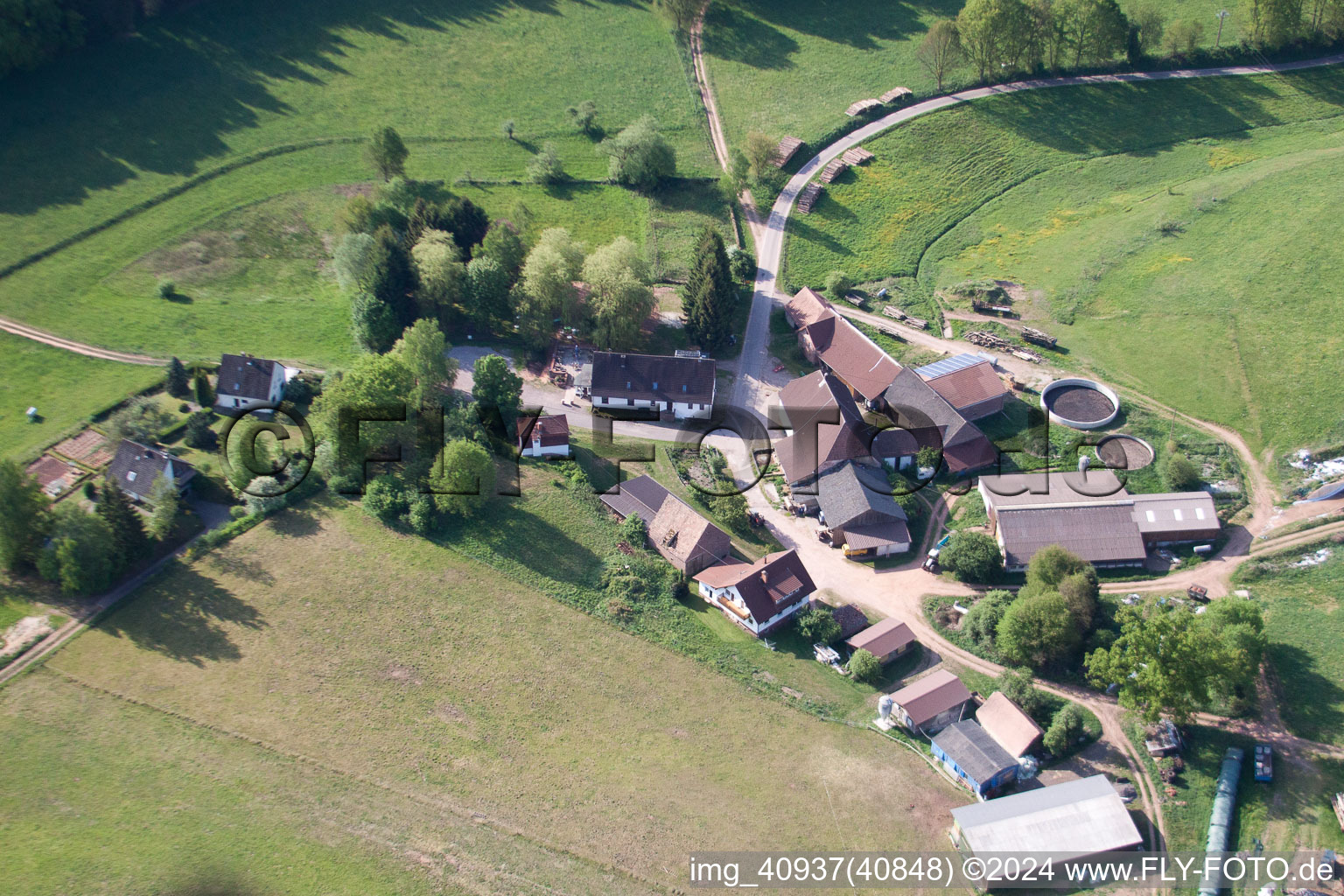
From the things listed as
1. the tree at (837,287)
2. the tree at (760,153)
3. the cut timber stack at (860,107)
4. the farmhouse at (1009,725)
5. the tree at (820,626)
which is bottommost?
the tree at (820,626)

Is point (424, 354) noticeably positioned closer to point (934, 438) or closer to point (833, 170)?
point (934, 438)

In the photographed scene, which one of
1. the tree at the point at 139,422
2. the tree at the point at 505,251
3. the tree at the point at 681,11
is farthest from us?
the tree at the point at 681,11

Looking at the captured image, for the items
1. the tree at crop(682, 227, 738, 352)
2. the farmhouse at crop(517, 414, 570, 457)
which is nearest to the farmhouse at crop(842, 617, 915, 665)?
the farmhouse at crop(517, 414, 570, 457)

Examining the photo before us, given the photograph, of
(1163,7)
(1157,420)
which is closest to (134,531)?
(1157,420)

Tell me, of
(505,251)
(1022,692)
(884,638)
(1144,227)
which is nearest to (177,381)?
(505,251)

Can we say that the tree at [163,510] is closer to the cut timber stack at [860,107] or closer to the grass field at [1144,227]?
the grass field at [1144,227]

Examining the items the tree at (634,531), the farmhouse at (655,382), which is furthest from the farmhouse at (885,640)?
the farmhouse at (655,382)
